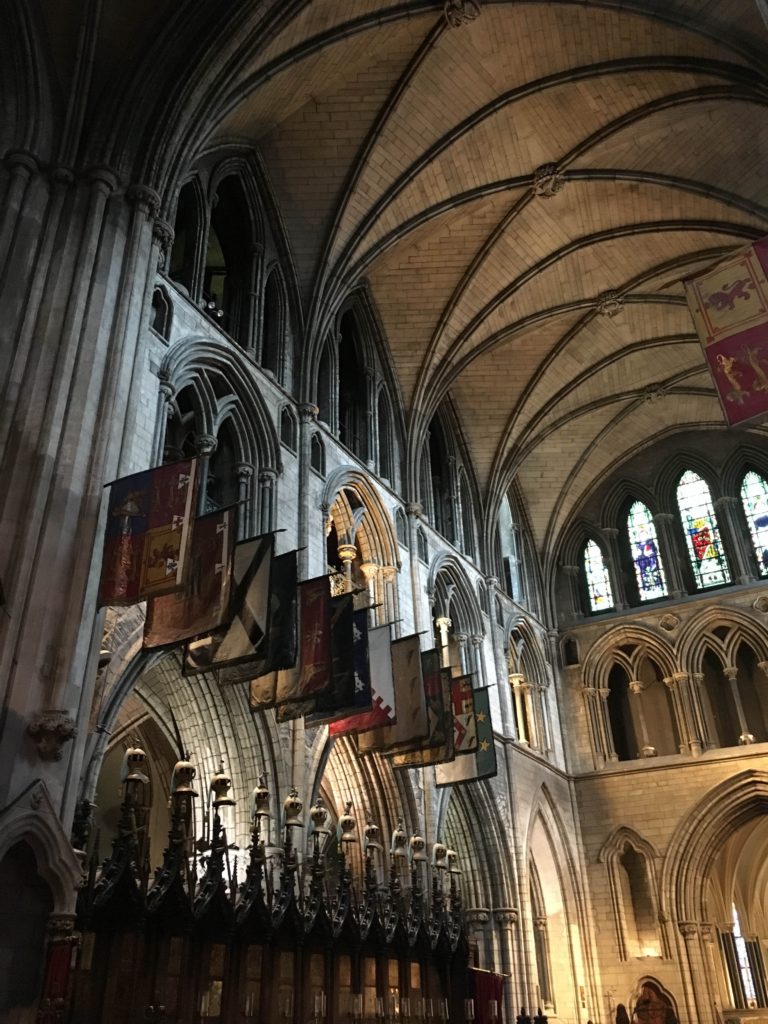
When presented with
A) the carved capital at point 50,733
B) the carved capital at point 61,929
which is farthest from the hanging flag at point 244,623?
the carved capital at point 61,929

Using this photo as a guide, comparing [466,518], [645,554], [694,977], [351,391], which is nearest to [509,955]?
[694,977]

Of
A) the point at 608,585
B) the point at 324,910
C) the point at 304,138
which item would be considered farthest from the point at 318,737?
the point at 608,585

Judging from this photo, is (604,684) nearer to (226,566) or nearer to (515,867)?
(515,867)

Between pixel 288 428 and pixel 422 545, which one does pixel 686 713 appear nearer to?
pixel 422 545

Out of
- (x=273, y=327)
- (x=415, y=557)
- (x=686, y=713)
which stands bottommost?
(x=686, y=713)

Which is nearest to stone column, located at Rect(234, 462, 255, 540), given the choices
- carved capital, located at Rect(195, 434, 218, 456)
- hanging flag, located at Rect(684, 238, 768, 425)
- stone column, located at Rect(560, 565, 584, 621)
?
carved capital, located at Rect(195, 434, 218, 456)

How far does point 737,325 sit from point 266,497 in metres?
7.02

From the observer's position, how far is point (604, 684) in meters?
24.6

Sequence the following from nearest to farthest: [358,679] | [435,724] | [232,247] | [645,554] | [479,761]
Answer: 1. [358,679]
2. [435,724]
3. [479,761]
4. [232,247]
5. [645,554]

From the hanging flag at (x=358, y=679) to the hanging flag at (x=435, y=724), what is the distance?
1.65m

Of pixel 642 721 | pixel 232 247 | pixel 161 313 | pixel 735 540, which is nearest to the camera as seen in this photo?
pixel 161 313

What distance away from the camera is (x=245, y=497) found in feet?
47.1

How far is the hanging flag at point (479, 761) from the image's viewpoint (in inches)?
620

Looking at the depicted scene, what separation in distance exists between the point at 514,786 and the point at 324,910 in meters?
9.37
